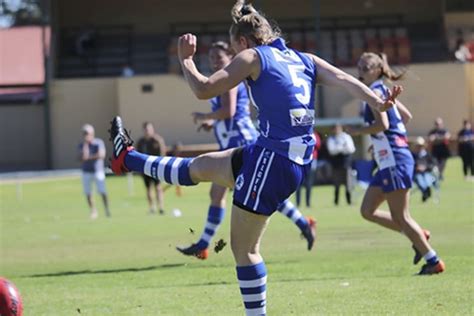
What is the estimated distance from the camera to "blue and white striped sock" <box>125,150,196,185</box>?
26.8ft

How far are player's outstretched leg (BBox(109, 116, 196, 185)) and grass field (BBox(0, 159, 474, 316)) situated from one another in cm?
149

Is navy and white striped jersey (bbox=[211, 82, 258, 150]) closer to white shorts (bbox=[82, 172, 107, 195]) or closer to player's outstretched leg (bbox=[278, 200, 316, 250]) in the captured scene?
player's outstretched leg (bbox=[278, 200, 316, 250])

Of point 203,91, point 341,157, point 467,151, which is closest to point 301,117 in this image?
point 203,91

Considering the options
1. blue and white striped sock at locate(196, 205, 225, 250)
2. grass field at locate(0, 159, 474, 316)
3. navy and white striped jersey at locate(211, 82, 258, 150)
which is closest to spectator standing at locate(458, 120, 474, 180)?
grass field at locate(0, 159, 474, 316)

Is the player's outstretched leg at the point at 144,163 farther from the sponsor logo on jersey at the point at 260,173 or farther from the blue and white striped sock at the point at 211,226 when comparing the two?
the blue and white striped sock at the point at 211,226

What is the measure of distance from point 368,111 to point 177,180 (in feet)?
12.3

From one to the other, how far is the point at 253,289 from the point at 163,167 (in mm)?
1160

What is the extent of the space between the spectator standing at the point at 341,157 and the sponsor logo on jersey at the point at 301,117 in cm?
1967

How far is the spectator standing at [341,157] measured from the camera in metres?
27.6

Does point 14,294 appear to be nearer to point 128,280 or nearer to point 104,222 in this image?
point 128,280

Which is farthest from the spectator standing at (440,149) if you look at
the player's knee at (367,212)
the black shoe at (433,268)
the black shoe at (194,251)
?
the black shoe at (433,268)

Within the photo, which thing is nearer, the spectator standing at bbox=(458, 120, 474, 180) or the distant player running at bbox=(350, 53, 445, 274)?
the distant player running at bbox=(350, 53, 445, 274)

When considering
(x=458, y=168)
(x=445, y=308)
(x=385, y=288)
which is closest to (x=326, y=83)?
(x=445, y=308)

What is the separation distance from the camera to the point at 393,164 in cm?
1141
